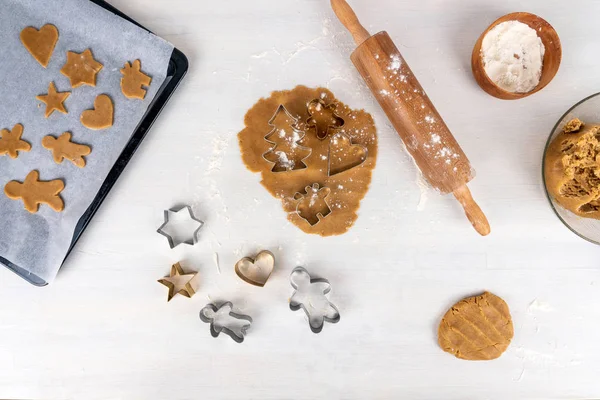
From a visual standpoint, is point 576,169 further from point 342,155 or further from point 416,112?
point 342,155

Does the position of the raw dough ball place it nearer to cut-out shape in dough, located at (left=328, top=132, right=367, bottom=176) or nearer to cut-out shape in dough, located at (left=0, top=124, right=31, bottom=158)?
cut-out shape in dough, located at (left=328, top=132, right=367, bottom=176)

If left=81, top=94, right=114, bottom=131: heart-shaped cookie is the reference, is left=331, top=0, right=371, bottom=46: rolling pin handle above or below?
above

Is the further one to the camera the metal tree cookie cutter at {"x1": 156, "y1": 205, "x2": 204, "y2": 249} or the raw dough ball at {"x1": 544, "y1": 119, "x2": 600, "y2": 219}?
the metal tree cookie cutter at {"x1": 156, "y1": 205, "x2": 204, "y2": 249}

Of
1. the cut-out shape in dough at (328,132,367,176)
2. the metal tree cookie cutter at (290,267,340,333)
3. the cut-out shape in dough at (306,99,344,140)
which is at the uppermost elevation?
the cut-out shape in dough at (306,99,344,140)

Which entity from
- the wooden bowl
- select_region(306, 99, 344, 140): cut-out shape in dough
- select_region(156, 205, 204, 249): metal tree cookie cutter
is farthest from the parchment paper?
the wooden bowl

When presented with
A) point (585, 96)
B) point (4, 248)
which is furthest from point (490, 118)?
point (4, 248)

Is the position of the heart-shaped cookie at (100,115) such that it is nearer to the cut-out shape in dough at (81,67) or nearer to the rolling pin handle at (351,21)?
the cut-out shape in dough at (81,67)
